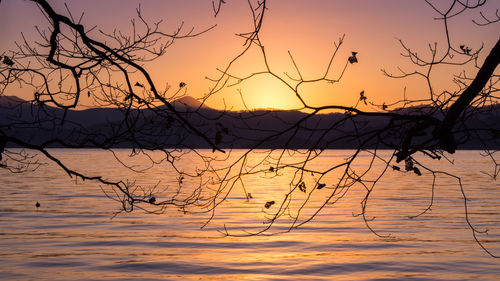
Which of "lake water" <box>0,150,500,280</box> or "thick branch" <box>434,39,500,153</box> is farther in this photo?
"lake water" <box>0,150,500,280</box>

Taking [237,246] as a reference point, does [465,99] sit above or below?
above

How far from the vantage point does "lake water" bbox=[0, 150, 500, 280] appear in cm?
1270

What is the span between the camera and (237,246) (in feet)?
51.4

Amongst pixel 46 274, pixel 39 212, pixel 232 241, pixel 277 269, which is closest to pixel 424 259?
pixel 277 269

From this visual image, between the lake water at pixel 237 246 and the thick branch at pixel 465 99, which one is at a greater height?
the thick branch at pixel 465 99

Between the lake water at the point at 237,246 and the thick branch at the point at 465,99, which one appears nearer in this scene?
the thick branch at the point at 465,99

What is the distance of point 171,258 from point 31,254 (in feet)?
11.3

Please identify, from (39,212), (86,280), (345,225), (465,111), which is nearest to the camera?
(465,111)

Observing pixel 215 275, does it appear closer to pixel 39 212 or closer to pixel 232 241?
pixel 232 241

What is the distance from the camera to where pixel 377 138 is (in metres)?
4.85

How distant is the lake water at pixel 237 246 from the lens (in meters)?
12.7

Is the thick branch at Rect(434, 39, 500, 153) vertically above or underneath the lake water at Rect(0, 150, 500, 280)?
above

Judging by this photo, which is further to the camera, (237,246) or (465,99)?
(237,246)

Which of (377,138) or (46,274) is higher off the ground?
(377,138)
